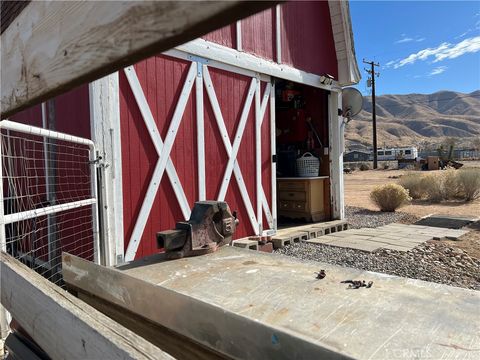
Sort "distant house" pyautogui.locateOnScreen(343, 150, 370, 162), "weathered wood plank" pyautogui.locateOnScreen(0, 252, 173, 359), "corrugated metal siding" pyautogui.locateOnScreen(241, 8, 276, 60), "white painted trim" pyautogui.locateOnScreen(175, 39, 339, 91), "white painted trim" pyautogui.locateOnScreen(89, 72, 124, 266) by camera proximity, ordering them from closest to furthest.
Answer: "weathered wood plank" pyautogui.locateOnScreen(0, 252, 173, 359)
"white painted trim" pyautogui.locateOnScreen(89, 72, 124, 266)
"white painted trim" pyautogui.locateOnScreen(175, 39, 339, 91)
"corrugated metal siding" pyautogui.locateOnScreen(241, 8, 276, 60)
"distant house" pyautogui.locateOnScreen(343, 150, 370, 162)

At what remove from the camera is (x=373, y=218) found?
30.6 feet

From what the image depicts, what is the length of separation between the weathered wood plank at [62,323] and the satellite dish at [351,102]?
22.7 feet

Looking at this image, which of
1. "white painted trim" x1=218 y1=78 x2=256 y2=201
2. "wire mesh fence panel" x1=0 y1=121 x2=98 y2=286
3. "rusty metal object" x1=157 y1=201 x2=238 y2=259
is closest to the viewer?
"rusty metal object" x1=157 y1=201 x2=238 y2=259

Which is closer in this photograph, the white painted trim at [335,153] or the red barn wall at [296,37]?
the red barn wall at [296,37]

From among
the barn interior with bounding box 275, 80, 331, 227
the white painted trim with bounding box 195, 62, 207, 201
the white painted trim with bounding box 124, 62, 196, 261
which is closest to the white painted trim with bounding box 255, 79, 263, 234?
the white painted trim with bounding box 195, 62, 207, 201

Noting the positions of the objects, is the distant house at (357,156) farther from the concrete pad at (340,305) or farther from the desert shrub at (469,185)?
Result: the concrete pad at (340,305)

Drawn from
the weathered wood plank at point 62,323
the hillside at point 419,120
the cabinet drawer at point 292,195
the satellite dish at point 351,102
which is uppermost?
the hillside at point 419,120

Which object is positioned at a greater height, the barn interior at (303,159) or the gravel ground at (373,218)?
the barn interior at (303,159)

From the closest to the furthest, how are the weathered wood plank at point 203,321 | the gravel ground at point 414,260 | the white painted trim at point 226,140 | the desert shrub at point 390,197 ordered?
the weathered wood plank at point 203,321 < the gravel ground at point 414,260 < the white painted trim at point 226,140 < the desert shrub at point 390,197

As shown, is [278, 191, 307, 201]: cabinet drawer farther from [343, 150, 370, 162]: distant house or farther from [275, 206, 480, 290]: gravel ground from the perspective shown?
[343, 150, 370, 162]: distant house

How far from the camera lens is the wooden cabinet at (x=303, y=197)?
745 centimetres

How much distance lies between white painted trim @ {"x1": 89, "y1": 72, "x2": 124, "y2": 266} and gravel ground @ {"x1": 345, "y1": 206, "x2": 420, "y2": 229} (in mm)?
5450

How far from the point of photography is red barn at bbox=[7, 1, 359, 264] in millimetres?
4109

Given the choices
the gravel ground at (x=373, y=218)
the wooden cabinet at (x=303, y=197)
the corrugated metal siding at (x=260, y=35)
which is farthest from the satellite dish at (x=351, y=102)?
the gravel ground at (x=373, y=218)
